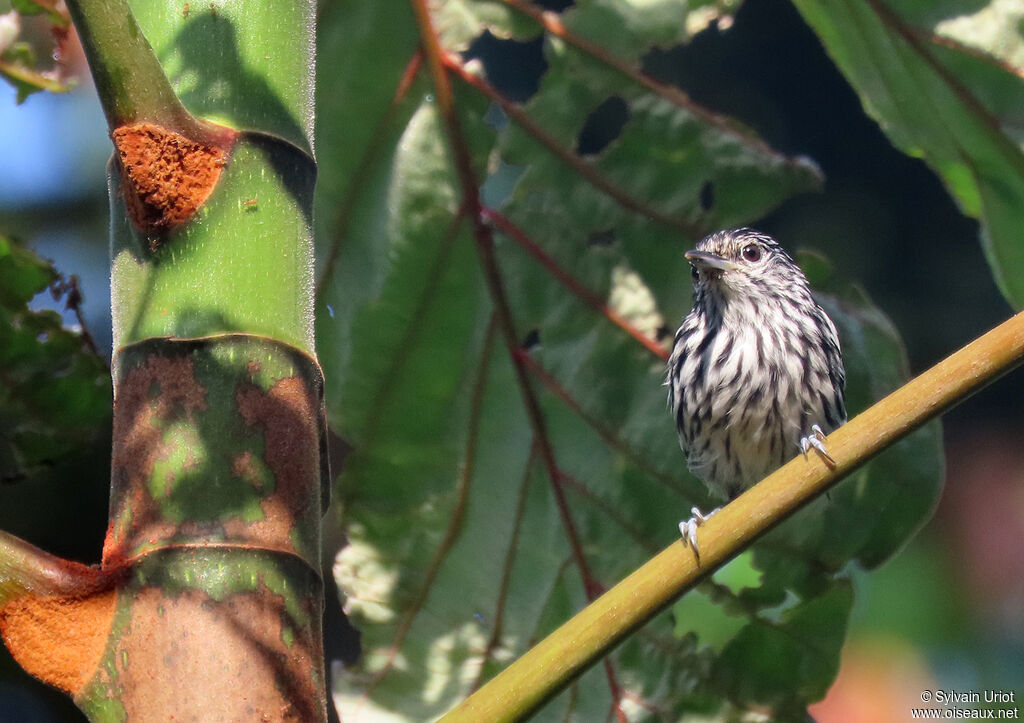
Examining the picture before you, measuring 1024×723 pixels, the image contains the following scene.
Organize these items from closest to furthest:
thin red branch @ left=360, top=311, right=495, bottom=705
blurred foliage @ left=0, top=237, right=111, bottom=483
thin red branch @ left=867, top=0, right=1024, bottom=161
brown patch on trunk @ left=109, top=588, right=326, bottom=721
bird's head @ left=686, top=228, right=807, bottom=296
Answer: brown patch on trunk @ left=109, top=588, right=326, bottom=721 < blurred foliage @ left=0, top=237, right=111, bottom=483 < thin red branch @ left=867, top=0, right=1024, bottom=161 < thin red branch @ left=360, top=311, right=495, bottom=705 < bird's head @ left=686, top=228, right=807, bottom=296

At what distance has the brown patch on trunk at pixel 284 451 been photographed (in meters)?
1.28

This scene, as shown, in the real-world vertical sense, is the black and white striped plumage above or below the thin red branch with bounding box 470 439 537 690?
below

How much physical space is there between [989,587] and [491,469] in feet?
7.90

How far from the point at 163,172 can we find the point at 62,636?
1.64ft

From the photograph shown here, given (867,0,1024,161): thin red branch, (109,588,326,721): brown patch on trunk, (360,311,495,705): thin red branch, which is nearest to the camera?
(109,588,326,721): brown patch on trunk

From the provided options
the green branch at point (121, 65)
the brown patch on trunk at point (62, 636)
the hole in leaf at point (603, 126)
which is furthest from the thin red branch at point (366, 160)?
the brown patch on trunk at point (62, 636)

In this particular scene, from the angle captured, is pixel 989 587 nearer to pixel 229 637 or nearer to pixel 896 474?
pixel 896 474

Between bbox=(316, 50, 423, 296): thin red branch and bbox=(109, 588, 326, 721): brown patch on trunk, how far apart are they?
1228 millimetres

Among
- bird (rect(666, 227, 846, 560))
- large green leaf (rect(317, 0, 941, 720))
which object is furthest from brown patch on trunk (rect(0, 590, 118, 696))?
bird (rect(666, 227, 846, 560))

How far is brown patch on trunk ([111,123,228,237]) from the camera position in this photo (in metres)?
1.29

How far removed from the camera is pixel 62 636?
123 cm

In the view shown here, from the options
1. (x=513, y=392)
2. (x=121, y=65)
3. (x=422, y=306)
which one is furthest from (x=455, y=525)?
(x=121, y=65)

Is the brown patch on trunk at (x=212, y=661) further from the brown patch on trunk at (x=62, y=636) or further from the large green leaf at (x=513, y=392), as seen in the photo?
the large green leaf at (x=513, y=392)

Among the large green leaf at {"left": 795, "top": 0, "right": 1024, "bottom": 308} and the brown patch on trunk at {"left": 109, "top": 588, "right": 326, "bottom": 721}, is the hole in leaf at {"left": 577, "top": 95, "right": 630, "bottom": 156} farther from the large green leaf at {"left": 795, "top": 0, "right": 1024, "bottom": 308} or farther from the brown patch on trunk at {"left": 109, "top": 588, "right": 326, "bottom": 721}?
the brown patch on trunk at {"left": 109, "top": 588, "right": 326, "bottom": 721}
